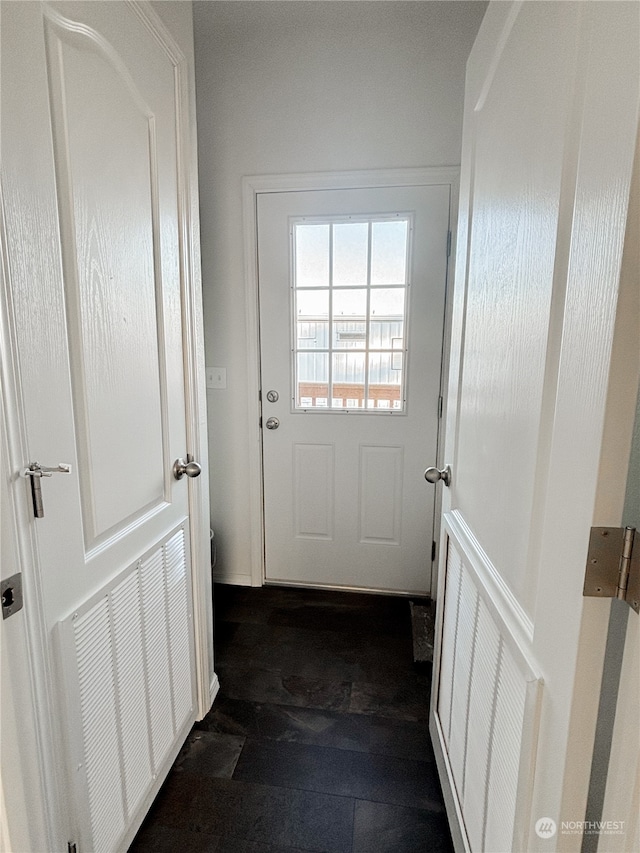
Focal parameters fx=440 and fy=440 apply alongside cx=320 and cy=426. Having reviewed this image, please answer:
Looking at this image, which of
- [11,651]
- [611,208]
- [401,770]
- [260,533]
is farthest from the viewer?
[260,533]

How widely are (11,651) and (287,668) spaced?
1.32 metres

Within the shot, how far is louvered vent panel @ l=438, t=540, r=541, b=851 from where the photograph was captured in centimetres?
73

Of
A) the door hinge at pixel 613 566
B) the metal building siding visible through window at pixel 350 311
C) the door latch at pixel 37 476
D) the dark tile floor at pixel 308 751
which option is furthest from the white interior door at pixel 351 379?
the door hinge at pixel 613 566

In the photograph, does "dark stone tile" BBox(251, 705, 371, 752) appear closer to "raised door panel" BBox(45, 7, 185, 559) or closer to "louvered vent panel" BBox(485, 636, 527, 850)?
"louvered vent panel" BBox(485, 636, 527, 850)

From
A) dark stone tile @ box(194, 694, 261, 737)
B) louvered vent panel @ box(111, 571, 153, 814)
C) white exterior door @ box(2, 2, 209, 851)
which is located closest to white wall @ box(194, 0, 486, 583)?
white exterior door @ box(2, 2, 209, 851)

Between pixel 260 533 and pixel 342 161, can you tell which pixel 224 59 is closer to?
pixel 342 161

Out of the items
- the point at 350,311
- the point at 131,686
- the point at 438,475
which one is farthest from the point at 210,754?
the point at 350,311

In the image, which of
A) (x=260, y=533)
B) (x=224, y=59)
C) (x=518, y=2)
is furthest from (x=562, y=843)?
(x=224, y=59)

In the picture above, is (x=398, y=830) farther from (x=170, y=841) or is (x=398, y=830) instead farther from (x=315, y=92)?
(x=315, y=92)

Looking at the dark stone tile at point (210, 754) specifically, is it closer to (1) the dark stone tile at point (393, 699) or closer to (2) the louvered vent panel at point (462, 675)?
(1) the dark stone tile at point (393, 699)

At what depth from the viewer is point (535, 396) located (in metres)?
0.71

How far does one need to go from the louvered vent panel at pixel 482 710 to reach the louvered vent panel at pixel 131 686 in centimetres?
80

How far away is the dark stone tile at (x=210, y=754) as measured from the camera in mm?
1363

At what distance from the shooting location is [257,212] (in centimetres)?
207
